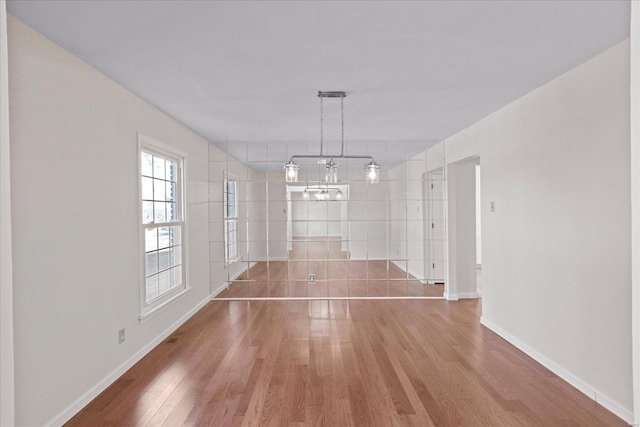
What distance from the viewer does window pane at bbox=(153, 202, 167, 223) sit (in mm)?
3691

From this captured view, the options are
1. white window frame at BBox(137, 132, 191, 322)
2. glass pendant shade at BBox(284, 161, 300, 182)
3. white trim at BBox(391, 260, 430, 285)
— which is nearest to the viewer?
white window frame at BBox(137, 132, 191, 322)

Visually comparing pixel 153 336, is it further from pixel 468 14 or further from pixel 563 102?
pixel 563 102

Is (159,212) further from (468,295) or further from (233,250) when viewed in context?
(468,295)

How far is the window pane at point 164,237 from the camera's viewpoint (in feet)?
12.6

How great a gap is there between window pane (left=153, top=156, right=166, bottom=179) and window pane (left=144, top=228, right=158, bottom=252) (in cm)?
58

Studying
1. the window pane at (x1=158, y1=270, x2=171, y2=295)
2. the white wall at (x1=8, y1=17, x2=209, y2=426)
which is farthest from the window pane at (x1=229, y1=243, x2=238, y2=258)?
the white wall at (x1=8, y1=17, x2=209, y2=426)

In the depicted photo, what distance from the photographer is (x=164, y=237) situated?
3.97 meters

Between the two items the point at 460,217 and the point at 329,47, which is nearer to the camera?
the point at 329,47

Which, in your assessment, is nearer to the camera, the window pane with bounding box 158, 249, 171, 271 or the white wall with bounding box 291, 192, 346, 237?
the window pane with bounding box 158, 249, 171, 271

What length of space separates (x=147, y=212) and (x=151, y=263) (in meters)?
0.55

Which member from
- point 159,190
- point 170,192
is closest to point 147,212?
point 159,190

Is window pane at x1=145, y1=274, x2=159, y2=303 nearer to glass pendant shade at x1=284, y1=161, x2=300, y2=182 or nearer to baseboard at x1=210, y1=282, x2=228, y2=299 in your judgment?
baseboard at x1=210, y1=282, x2=228, y2=299

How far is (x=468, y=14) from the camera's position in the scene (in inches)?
73.1

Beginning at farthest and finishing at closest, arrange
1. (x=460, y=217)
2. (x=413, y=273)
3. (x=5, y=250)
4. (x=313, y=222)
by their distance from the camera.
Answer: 1. (x=313, y=222)
2. (x=413, y=273)
3. (x=460, y=217)
4. (x=5, y=250)
